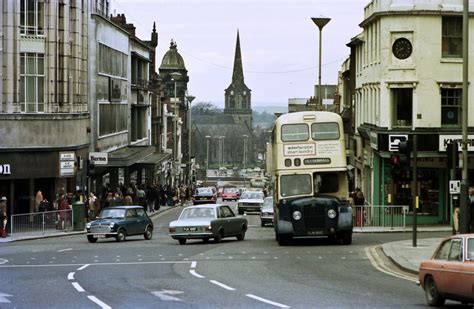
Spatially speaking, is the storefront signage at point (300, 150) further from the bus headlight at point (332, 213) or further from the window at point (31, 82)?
the window at point (31, 82)

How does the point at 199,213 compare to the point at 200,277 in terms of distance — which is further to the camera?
the point at 199,213

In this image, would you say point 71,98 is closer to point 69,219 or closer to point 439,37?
point 69,219

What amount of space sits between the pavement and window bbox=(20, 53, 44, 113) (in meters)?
8.23

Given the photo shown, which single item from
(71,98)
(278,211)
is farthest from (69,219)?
(278,211)

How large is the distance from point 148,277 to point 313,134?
37.3 ft

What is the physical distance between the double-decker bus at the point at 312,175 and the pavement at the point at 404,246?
2.11 m

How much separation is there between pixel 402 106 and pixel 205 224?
51.4 feet

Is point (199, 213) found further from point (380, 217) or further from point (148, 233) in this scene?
point (380, 217)

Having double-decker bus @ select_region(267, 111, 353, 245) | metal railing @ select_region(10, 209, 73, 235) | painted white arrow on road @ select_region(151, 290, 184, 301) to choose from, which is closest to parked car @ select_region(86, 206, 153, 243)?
metal railing @ select_region(10, 209, 73, 235)

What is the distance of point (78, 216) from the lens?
47.2 meters

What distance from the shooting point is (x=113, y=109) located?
72.9 m

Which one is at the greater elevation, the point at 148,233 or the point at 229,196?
the point at 148,233

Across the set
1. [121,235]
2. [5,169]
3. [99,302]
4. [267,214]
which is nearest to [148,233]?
[121,235]

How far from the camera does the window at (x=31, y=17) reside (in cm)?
5128
